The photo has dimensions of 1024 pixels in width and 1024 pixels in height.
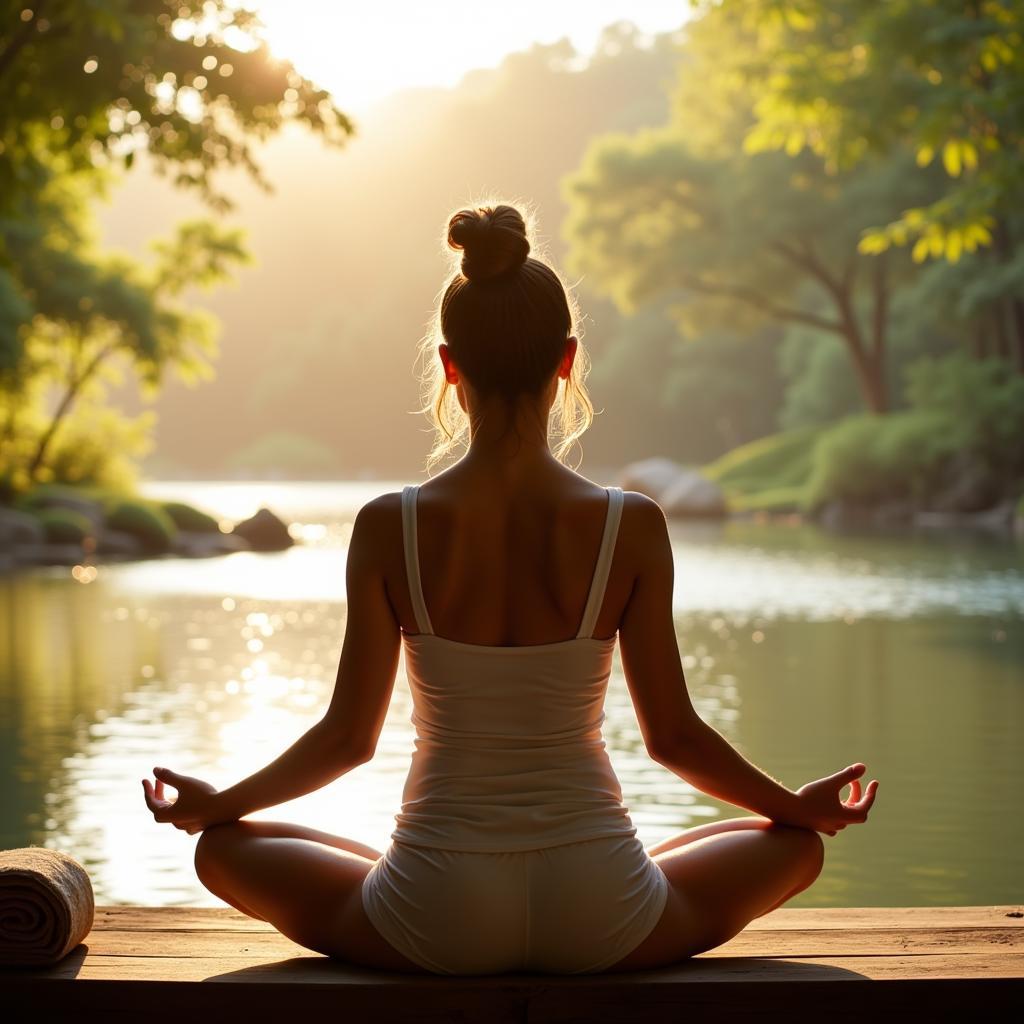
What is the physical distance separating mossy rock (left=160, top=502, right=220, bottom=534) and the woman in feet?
77.0

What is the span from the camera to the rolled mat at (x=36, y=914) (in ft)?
9.02

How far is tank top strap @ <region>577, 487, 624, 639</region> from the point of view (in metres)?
2.66

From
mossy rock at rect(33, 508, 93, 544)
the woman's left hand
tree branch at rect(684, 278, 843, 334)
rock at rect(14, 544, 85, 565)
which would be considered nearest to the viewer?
the woman's left hand

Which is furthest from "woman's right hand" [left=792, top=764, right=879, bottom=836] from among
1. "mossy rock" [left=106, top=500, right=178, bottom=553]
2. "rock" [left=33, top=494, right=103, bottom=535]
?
"rock" [left=33, top=494, right=103, bottom=535]

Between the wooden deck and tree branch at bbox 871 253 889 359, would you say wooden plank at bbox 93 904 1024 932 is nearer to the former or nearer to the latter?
the wooden deck

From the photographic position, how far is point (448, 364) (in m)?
2.76

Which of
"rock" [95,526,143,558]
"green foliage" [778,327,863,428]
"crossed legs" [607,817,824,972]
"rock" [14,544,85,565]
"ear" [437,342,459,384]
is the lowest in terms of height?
"crossed legs" [607,817,824,972]

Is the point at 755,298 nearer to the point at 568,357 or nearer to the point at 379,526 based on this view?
the point at 568,357

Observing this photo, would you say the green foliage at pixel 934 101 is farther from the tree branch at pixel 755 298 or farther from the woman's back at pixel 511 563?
the tree branch at pixel 755 298

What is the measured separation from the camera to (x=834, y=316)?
50.7 metres

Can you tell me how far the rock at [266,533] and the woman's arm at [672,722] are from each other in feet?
72.8

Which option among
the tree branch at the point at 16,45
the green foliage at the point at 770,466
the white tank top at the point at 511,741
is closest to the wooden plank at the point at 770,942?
the white tank top at the point at 511,741

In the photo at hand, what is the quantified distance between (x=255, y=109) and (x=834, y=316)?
39400 millimetres

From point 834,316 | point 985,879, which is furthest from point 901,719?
point 834,316
